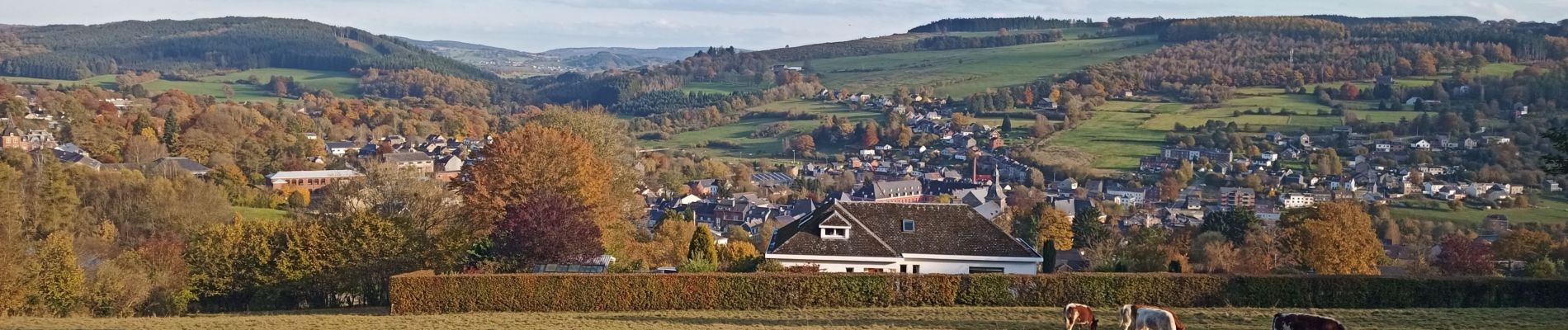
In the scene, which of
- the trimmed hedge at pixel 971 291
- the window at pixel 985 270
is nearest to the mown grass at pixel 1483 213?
the window at pixel 985 270

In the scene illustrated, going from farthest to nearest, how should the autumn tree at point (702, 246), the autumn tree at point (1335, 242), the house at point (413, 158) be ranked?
the house at point (413, 158), the autumn tree at point (1335, 242), the autumn tree at point (702, 246)

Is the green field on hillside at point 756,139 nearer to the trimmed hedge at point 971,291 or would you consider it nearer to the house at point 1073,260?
the house at point 1073,260

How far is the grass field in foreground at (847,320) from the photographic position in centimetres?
2484

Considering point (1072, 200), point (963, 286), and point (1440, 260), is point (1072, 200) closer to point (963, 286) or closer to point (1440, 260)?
point (1440, 260)

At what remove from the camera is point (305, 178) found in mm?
88562

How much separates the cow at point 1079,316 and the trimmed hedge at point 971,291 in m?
6.44

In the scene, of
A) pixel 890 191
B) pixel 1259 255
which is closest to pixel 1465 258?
pixel 1259 255

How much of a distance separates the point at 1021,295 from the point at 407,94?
180 m

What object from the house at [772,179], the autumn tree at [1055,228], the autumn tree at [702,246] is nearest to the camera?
the autumn tree at [702,246]

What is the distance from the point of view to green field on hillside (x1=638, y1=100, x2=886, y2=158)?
14625 centimetres

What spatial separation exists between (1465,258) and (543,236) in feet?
129

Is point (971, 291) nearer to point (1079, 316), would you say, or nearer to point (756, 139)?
point (1079, 316)

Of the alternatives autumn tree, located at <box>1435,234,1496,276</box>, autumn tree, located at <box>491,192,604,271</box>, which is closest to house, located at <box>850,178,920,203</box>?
autumn tree, located at <box>1435,234,1496,276</box>

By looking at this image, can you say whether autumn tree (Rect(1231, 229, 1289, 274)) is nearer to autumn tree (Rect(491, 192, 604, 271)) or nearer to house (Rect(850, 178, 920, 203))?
autumn tree (Rect(491, 192, 604, 271))
